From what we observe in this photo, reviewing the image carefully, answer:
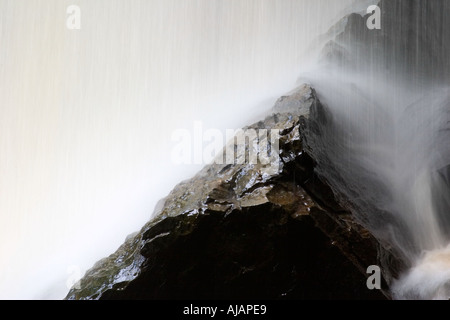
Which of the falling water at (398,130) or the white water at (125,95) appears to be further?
the white water at (125,95)

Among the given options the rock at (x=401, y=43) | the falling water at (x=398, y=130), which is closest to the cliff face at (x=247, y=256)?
the falling water at (x=398, y=130)

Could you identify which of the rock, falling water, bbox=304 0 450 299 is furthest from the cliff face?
the rock

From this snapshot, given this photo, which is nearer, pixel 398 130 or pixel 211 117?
pixel 398 130

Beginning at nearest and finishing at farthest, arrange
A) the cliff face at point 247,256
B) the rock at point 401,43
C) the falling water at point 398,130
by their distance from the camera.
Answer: the cliff face at point 247,256 → the falling water at point 398,130 → the rock at point 401,43

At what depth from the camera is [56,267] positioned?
647 cm

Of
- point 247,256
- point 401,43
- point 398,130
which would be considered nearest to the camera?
point 247,256

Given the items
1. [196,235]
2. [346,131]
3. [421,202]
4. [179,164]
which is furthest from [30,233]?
[421,202]

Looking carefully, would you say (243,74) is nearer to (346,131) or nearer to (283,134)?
(346,131)

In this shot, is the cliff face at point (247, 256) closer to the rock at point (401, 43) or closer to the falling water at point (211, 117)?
the falling water at point (211, 117)

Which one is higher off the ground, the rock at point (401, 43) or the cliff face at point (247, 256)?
the rock at point (401, 43)

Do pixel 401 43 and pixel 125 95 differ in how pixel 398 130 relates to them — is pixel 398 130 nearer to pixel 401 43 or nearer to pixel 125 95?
pixel 401 43

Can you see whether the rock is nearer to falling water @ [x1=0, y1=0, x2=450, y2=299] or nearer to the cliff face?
falling water @ [x1=0, y1=0, x2=450, y2=299]

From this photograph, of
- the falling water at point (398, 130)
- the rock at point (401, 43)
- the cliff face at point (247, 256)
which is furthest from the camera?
the rock at point (401, 43)

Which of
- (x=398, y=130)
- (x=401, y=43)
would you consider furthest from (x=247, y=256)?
(x=401, y=43)
